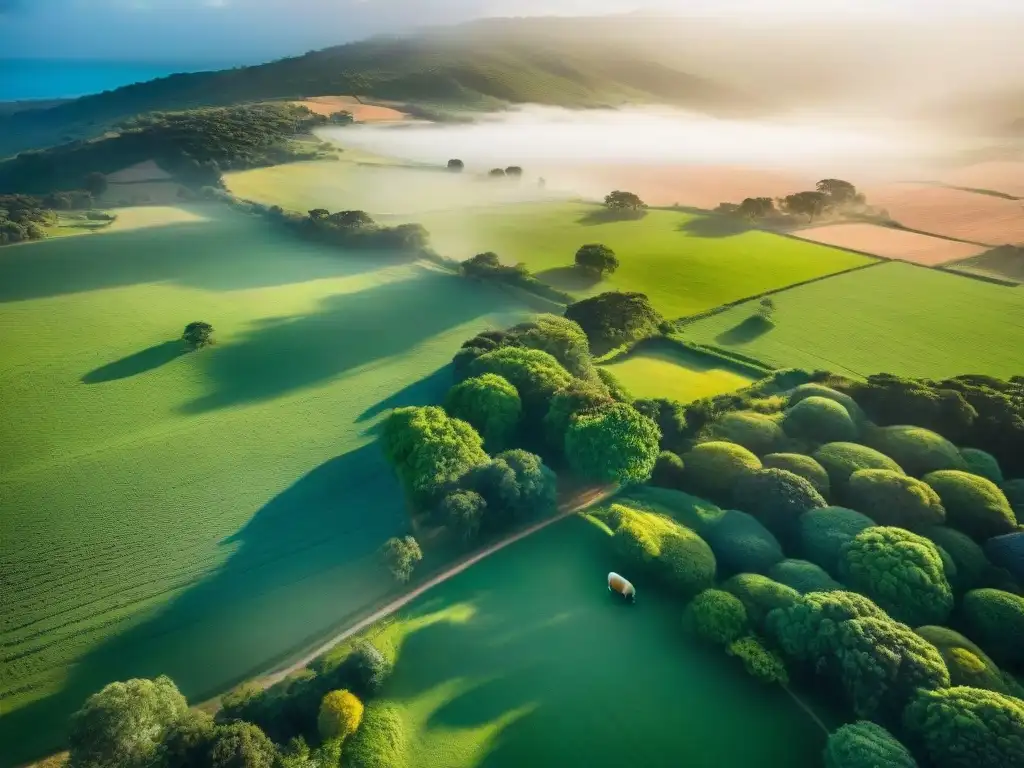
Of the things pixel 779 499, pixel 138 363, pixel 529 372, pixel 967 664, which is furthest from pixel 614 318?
pixel 138 363

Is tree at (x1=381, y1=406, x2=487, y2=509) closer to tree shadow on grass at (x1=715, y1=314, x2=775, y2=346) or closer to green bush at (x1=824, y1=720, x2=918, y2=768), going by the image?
green bush at (x1=824, y1=720, x2=918, y2=768)

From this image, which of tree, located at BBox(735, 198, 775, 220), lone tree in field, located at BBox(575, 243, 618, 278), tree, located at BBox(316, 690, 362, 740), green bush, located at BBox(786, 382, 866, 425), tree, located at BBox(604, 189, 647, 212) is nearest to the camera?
tree, located at BBox(316, 690, 362, 740)

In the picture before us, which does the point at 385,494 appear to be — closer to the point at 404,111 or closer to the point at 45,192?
the point at 45,192

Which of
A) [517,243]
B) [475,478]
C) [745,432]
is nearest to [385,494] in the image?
[475,478]

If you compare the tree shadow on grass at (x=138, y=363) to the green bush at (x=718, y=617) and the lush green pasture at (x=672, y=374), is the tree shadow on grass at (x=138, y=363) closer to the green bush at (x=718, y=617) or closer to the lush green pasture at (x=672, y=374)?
the lush green pasture at (x=672, y=374)

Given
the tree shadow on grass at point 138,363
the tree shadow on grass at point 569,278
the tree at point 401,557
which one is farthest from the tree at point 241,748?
the tree shadow on grass at point 569,278

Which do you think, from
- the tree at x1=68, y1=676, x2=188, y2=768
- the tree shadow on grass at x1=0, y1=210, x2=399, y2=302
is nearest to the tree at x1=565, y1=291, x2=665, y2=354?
the tree shadow on grass at x1=0, y1=210, x2=399, y2=302

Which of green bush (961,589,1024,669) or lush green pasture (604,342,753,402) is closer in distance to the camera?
green bush (961,589,1024,669)
